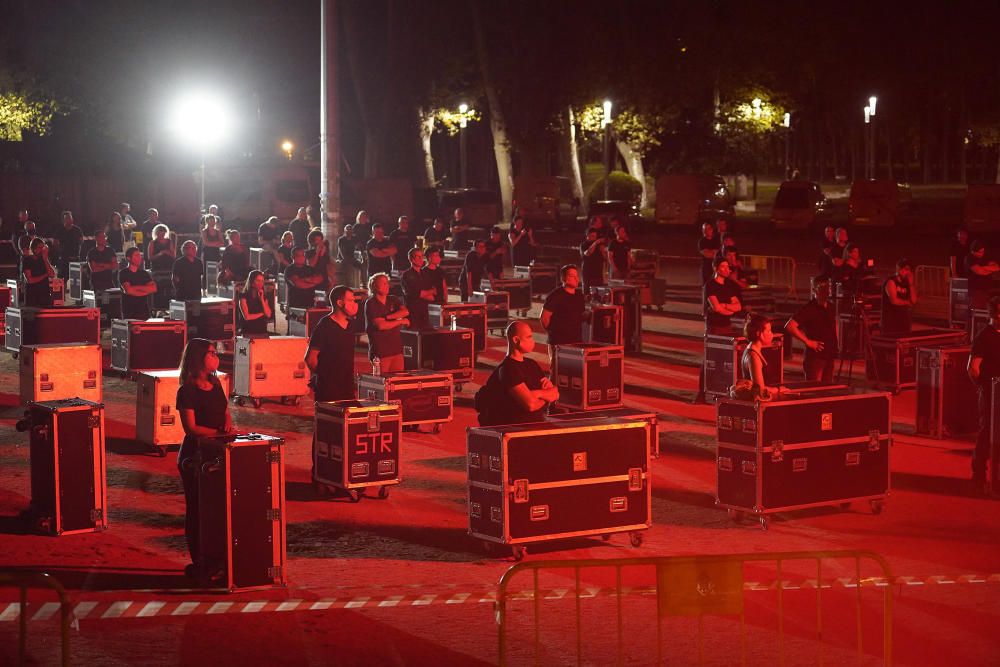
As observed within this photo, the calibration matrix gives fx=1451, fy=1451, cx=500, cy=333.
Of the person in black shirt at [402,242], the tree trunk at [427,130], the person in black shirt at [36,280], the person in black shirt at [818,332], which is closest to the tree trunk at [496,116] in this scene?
the tree trunk at [427,130]

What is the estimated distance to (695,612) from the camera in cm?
773

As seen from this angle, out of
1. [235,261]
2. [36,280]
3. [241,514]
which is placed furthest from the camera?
[235,261]

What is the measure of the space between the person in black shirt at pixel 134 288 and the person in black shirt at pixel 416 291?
15.7 ft

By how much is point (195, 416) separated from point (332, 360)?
3.61 meters

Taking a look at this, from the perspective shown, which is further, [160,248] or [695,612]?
[160,248]

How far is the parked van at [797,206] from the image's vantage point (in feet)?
188

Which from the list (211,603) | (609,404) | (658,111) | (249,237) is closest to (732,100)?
(658,111)

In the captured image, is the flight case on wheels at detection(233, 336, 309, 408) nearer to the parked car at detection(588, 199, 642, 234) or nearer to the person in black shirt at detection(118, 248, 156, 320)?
the person in black shirt at detection(118, 248, 156, 320)

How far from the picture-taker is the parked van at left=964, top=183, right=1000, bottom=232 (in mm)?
51459

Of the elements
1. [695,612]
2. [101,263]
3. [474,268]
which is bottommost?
[695,612]

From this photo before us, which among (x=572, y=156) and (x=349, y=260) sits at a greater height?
(x=572, y=156)

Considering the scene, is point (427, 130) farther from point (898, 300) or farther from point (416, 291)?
point (898, 300)

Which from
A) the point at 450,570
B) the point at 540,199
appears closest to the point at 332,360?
the point at 450,570

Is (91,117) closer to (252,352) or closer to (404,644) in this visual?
(252,352)
